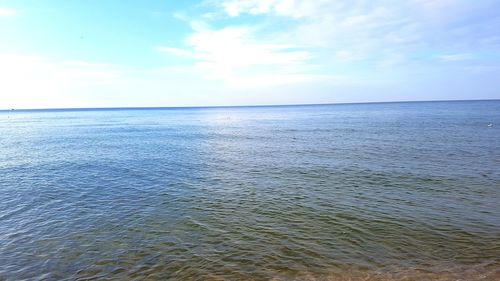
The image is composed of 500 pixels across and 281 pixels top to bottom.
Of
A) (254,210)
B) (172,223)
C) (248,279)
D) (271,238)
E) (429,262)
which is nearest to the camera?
(248,279)

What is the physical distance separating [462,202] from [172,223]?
60.2 ft

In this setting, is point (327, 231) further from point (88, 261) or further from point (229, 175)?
point (229, 175)

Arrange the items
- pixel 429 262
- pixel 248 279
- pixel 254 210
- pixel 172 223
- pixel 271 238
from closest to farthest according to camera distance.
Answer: pixel 248 279 → pixel 429 262 → pixel 271 238 → pixel 172 223 → pixel 254 210

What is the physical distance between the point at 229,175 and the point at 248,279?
18.5m

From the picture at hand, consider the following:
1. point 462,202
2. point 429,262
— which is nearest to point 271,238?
point 429,262

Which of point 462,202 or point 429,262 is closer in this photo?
point 429,262

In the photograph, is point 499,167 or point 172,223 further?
point 499,167

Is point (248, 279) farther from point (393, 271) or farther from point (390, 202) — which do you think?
point (390, 202)

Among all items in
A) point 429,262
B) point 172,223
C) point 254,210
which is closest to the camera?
point 429,262

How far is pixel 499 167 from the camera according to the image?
29.6 m

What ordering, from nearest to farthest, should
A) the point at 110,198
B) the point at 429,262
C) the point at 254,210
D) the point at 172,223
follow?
the point at 429,262
the point at 172,223
the point at 254,210
the point at 110,198

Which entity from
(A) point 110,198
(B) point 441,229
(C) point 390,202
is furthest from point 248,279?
(A) point 110,198

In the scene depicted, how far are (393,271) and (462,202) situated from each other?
11.3m

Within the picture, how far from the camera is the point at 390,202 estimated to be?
68.4 ft
